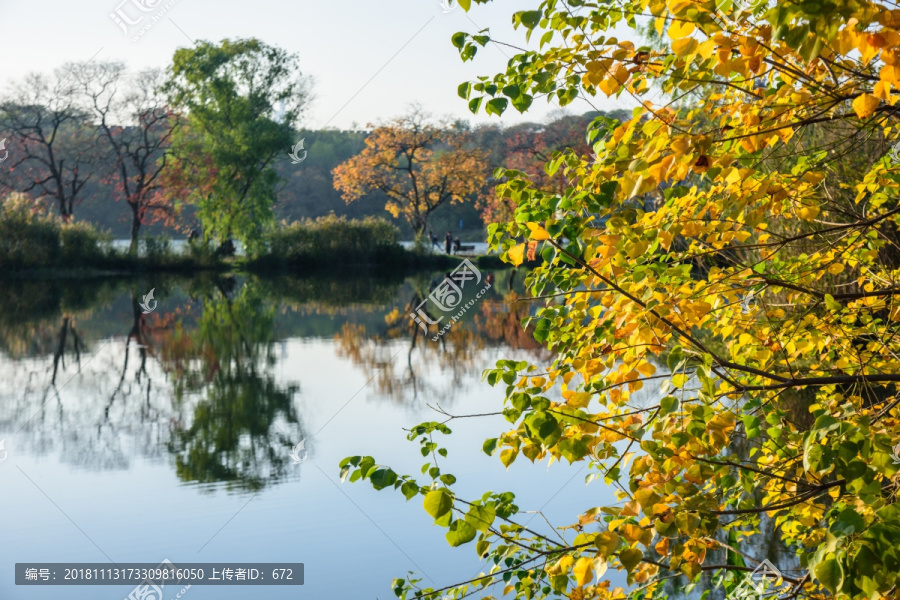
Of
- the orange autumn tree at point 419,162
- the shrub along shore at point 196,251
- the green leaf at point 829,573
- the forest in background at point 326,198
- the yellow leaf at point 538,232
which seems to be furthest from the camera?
the forest in background at point 326,198

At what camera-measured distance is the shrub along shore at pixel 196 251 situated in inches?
820

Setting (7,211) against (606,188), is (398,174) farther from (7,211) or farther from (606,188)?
(606,188)

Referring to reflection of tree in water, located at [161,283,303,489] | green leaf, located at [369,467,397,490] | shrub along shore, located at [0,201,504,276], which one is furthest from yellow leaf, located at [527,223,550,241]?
shrub along shore, located at [0,201,504,276]

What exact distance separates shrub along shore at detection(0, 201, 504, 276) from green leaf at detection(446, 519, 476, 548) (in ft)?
70.1

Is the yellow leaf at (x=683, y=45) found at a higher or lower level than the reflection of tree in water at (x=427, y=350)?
higher

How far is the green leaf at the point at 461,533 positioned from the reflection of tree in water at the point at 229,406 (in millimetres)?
4619

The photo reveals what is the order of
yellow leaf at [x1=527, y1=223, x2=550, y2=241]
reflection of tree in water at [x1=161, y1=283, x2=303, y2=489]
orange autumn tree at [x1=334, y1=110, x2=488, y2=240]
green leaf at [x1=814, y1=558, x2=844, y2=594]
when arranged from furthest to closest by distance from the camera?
1. orange autumn tree at [x1=334, y1=110, x2=488, y2=240]
2. reflection of tree in water at [x1=161, y1=283, x2=303, y2=489]
3. yellow leaf at [x1=527, y1=223, x2=550, y2=241]
4. green leaf at [x1=814, y1=558, x2=844, y2=594]

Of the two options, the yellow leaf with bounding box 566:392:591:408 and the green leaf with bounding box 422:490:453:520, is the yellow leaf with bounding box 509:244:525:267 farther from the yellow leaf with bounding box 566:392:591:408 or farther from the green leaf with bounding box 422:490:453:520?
the green leaf with bounding box 422:490:453:520

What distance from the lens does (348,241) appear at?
26.1m

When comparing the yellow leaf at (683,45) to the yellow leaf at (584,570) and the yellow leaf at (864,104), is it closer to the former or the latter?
the yellow leaf at (864,104)

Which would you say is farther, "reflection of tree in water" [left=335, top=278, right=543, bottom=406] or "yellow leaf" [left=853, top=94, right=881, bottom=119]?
"reflection of tree in water" [left=335, top=278, right=543, bottom=406]

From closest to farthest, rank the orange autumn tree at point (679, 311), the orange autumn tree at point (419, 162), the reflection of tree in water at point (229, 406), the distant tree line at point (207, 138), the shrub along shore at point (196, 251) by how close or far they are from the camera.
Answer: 1. the orange autumn tree at point (679, 311)
2. the reflection of tree in water at point (229, 406)
3. the shrub along shore at point (196, 251)
4. the distant tree line at point (207, 138)
5. the orange autumn tree at point (419, 162)

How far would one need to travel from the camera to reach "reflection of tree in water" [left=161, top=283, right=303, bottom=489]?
20.5 ft

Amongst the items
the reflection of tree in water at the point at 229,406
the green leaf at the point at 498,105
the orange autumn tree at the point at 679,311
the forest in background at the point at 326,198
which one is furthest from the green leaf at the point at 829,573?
the forest in background at the point at 326,198
